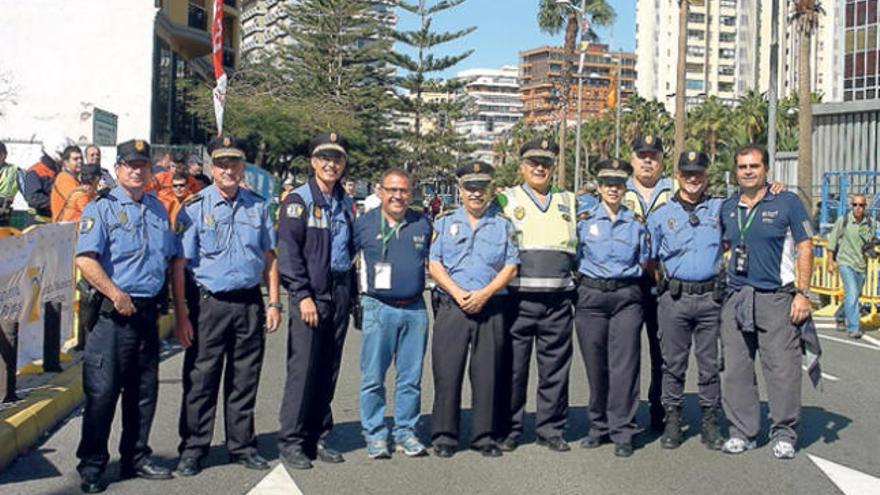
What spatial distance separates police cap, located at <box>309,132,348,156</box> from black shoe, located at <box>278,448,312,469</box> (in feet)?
6.20

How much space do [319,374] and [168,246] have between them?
4.15 ft

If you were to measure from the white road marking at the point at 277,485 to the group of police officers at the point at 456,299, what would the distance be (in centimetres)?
15

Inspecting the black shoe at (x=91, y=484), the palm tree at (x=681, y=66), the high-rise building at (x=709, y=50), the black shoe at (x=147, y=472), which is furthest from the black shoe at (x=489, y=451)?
the high-rise building at (x=709, y=50)

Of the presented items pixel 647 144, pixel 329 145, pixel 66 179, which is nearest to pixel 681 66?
pixel 66 179

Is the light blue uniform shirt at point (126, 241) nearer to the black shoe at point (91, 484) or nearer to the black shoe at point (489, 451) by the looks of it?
the black shoe at point (91, 484)

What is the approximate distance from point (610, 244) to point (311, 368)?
7.04 ft

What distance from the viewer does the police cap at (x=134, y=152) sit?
20.1 ft

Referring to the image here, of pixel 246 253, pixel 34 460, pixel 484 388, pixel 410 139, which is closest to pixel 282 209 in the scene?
pixel 246 253

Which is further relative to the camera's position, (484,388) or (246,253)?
(484,388)

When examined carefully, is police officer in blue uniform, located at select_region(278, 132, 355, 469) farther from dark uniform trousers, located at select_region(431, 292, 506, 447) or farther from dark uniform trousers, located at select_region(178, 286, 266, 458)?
dark uniform trousers, located at select_region(431, 292, 506, 447)

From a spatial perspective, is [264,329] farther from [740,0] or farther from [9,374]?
[740,0]

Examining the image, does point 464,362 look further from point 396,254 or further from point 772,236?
point 772,236

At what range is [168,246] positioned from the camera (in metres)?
6.23

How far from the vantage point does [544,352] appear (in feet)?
23.2
